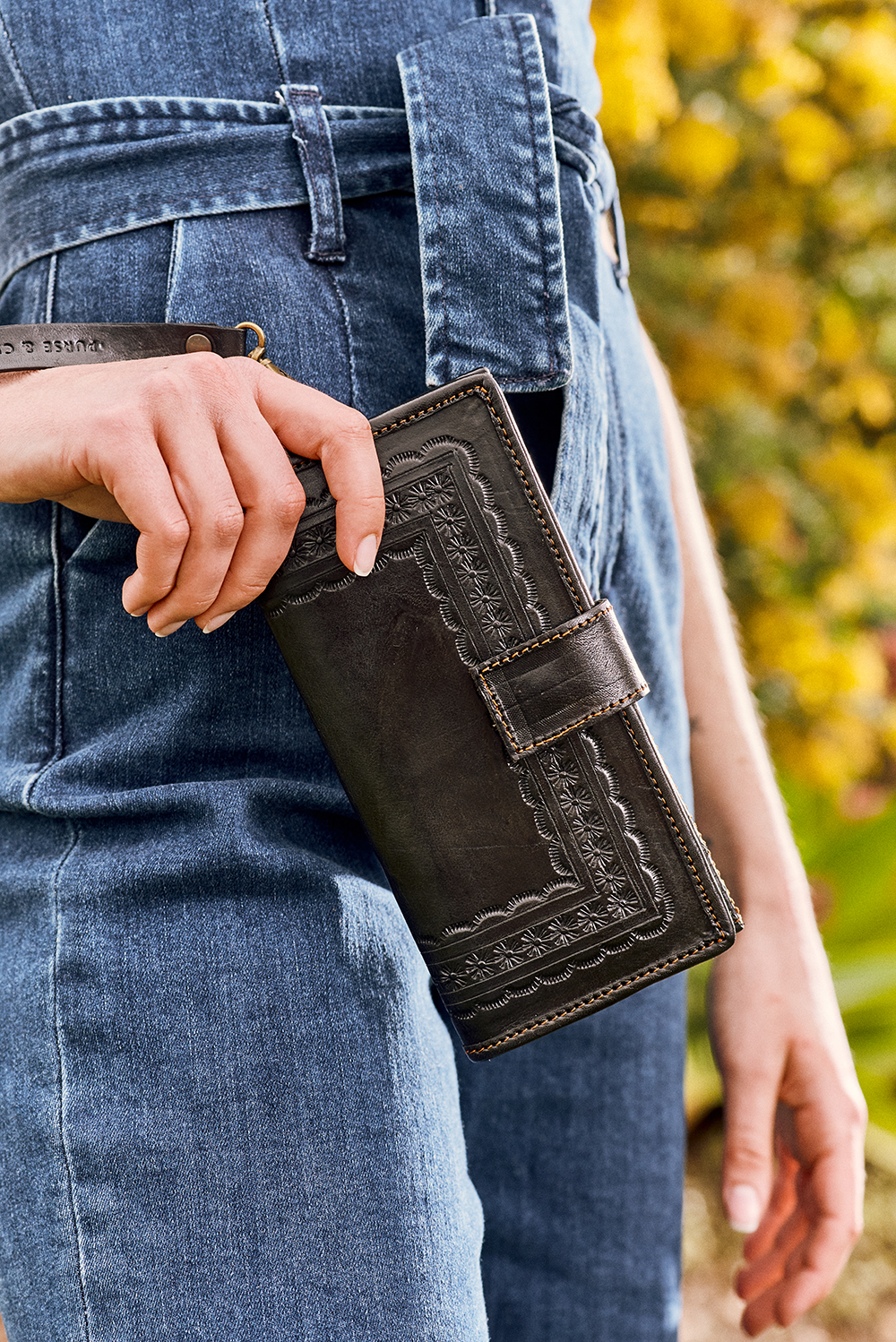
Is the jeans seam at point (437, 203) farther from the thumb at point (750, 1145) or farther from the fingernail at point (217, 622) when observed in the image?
the thumb at point (750, 1145)

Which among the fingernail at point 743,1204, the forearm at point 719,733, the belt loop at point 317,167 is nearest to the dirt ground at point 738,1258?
the fingernail at point 743,1204

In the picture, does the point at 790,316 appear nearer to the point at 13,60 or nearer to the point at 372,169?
the point at 372,169

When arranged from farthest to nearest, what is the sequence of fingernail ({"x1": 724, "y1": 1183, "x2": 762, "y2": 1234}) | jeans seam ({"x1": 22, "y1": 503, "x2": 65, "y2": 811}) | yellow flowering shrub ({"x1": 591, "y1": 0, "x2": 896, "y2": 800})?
1. yellow flowering shrub ({"x1": 591, "y1": 0, "x2": 896, "y2": 800})
2. fingernail ({"x1": 724, "y1": 1183, "x2": 762, "y2": 1234})
3. jeans seam ({"x1": 22, "y1": 503, "x2": 65, "y2": 811})

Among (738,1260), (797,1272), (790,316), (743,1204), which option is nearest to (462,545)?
(743,1204)

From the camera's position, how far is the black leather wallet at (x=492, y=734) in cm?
68

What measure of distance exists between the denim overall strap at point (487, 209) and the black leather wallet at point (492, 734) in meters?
0.08

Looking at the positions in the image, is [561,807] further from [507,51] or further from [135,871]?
[507,51]

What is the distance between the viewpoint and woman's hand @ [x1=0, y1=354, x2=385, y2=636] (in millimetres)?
595

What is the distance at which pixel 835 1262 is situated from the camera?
103 centimetres

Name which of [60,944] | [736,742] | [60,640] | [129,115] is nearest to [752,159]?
[736,742]

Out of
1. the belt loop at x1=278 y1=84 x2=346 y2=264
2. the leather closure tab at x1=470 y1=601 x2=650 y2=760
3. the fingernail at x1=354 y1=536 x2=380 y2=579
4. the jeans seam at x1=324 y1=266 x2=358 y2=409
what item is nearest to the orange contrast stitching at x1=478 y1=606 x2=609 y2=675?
the leather closure tab at x1=470 y1=601 x2=650 y2=760

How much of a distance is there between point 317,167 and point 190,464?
291 millimetres

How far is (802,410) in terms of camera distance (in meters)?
2.75

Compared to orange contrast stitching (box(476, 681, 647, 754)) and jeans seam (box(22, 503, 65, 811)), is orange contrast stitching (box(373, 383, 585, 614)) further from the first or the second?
jeans seam (box(22, 503, 65, 811))
